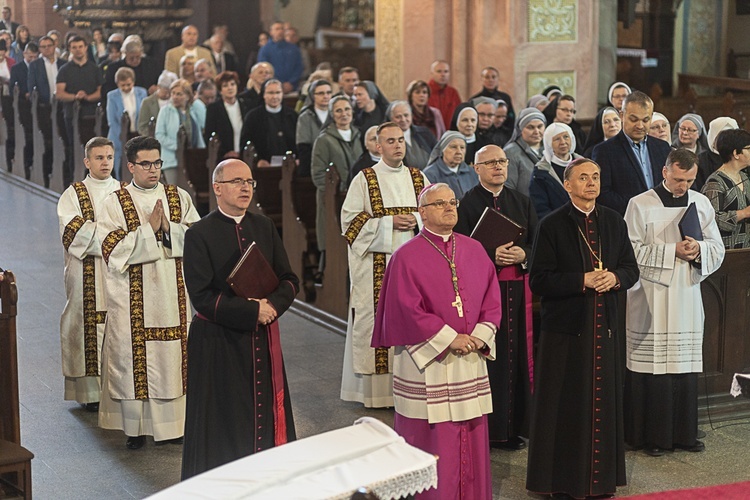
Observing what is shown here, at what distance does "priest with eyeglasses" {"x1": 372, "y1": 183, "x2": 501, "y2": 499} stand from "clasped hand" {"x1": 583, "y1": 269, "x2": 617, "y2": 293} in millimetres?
547

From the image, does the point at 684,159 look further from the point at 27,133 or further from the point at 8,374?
the point at 27,133

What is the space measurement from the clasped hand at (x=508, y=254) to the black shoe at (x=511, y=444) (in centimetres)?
98

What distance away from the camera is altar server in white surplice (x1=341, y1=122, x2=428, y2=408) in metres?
7.20

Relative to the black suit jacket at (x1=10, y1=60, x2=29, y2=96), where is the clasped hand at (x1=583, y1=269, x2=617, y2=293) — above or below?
below

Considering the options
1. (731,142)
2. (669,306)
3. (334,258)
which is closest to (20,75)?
(334,258)

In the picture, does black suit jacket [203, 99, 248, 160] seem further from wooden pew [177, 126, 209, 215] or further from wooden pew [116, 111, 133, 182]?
wooden pew [116, 111, 133, 182]

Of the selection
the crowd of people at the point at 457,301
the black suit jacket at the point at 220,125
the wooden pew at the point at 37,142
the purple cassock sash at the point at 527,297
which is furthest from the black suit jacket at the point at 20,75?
the purple cassock sash at the point at 527,297

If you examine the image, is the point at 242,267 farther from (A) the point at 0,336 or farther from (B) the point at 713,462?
(B) the point at 713,462

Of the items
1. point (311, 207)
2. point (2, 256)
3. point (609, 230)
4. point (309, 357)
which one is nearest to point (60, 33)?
point (2, 256)

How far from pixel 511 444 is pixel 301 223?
3.58 meters

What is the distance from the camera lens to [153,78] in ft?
49.6

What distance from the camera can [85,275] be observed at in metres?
7.16

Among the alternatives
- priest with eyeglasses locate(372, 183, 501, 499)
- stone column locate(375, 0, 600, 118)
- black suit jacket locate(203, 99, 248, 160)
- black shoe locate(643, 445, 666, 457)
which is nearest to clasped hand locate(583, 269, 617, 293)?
priest with eyeglasses locate(372, 183, 501, 499)

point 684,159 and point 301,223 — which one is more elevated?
point 684,159
